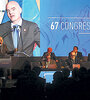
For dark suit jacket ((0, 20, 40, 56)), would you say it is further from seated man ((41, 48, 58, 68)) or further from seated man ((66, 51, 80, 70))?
seated man ((66, 51, 80, 70))

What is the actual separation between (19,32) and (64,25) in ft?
5.05

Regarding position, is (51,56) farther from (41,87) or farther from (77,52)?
(41,87)

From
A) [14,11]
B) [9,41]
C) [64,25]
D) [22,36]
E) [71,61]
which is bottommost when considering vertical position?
[71,61]

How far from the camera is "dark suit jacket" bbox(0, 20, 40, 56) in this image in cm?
726

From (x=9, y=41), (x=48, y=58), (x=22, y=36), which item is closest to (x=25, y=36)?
(x=22, y=36)

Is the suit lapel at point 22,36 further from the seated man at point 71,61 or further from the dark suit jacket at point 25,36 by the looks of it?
the seated man at point 71,61

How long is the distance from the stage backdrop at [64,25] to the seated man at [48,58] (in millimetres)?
185

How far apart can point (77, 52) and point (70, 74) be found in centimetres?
136

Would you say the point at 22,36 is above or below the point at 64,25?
below

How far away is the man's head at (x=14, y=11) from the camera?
24.2 ft

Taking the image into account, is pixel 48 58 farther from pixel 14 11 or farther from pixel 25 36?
pixel 14 11

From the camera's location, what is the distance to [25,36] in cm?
732

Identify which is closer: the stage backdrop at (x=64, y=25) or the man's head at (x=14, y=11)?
the stage backdrop at (x=64, y=25)

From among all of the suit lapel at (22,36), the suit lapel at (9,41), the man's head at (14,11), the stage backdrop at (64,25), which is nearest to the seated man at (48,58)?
the stage backdrop at (64,25)
